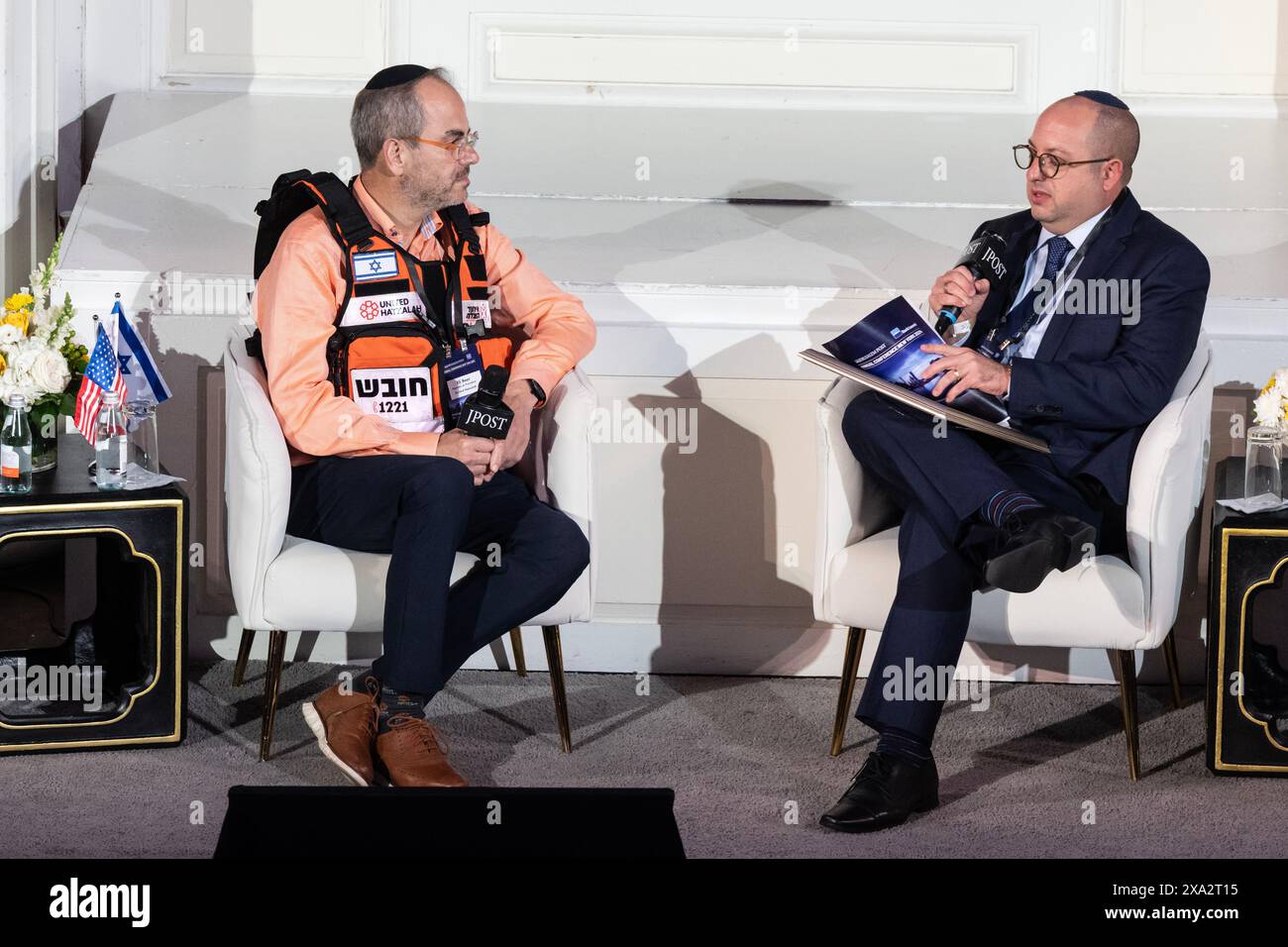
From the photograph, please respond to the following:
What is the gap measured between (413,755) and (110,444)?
0.86 meters

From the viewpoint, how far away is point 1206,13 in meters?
4.36

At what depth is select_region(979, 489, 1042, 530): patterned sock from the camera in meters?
2.88

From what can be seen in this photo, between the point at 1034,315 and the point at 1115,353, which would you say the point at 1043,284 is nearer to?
the point at 1034,315

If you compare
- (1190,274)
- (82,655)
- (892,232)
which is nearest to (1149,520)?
(1190,274)

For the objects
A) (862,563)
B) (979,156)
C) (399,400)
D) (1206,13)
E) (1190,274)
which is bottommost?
(862,563)

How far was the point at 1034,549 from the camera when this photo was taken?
2756 millimetres

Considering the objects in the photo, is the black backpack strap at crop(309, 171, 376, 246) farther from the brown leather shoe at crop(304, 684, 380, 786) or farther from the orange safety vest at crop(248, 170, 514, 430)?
the brown leather shoe at crop(304, 684, 380, 786)

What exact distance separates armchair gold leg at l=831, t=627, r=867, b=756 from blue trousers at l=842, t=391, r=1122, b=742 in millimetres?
285

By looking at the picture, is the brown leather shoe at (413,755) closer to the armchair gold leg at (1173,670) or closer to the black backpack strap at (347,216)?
the black backpack strap at (347,216)

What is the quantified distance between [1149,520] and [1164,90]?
1790 millimetres

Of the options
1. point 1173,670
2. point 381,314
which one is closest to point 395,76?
point 381,314

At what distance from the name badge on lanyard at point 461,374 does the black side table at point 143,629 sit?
539 millimetres

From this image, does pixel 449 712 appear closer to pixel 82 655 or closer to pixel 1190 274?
pixel 82 655

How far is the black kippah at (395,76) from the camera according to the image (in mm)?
3127
